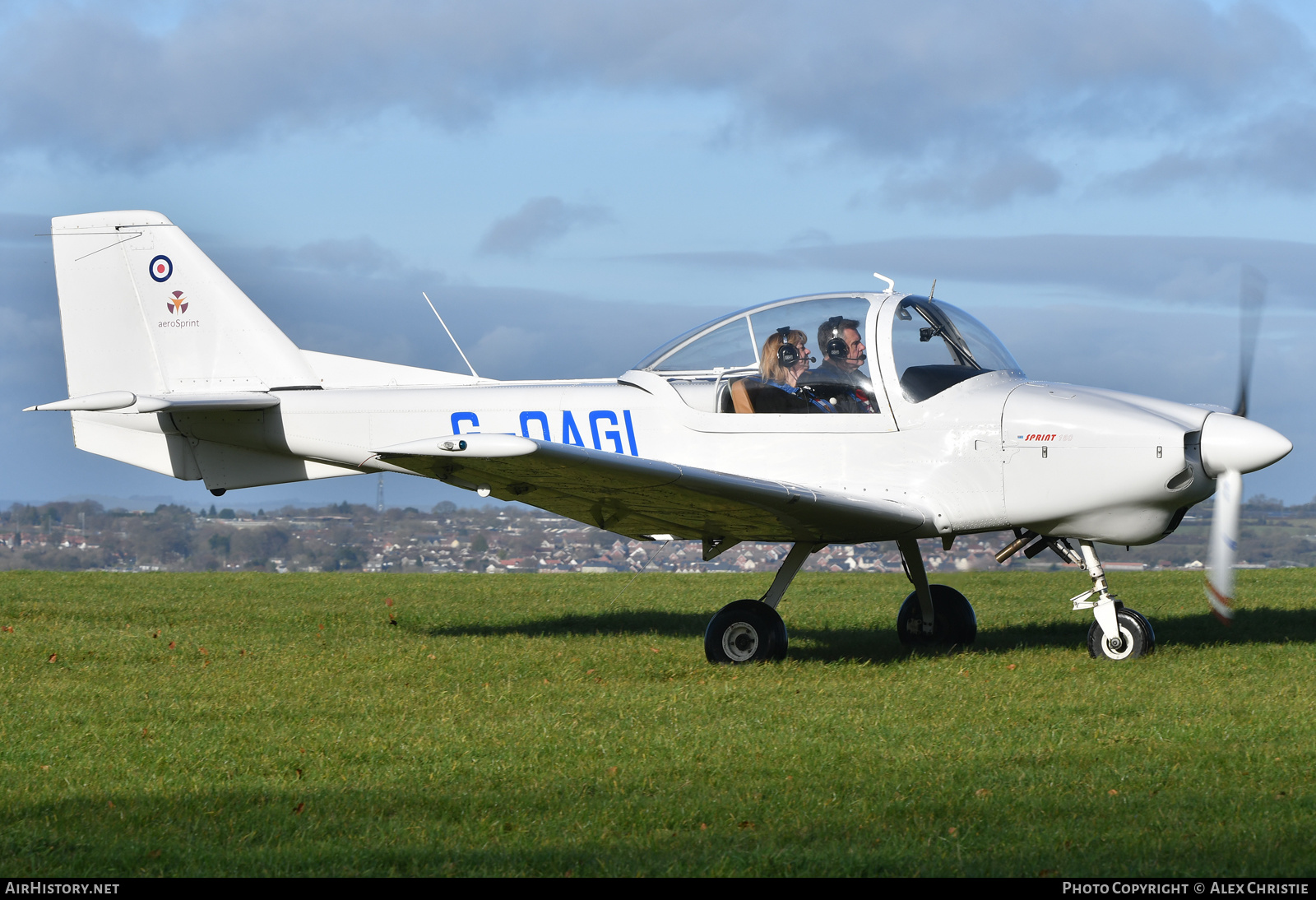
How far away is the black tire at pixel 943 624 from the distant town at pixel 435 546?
1.61 ft

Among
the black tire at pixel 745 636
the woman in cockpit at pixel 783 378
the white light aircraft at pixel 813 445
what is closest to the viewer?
the white light aircraft at pixel 813 445

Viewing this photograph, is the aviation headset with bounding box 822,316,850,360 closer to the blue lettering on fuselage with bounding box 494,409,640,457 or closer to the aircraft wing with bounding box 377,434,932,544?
the aircraft wing with bounding box 377,434,932,544

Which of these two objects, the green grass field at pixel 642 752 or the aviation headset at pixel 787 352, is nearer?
the green grass field at pixel 642 752

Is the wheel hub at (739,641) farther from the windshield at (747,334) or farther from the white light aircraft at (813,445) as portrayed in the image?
the windshield at (747,334)

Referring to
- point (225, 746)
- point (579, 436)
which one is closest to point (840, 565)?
point (579, 436)

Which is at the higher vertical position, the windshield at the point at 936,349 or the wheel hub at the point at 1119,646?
the windshield at the point at 936,349

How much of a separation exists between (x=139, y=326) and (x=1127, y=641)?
28.1 ft

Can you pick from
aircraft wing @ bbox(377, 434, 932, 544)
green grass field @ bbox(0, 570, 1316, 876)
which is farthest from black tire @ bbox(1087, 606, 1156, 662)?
aircraft wing @ bbox(377, 434, 932, 544)

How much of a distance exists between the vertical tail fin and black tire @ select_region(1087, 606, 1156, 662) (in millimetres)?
6848

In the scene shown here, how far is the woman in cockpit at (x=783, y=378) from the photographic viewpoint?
28.5 ft

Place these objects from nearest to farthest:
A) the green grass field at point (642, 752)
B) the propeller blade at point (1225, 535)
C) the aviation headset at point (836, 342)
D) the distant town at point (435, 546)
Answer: the green grass field at point (642, 752), the propeller blade at point (1225, 535), the aviation headset at point (836, 342), the distant town at point (435, 546)

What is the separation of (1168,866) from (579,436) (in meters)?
6.12

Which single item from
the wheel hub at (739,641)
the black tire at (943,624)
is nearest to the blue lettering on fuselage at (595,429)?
the wheel hub at (739,641)
